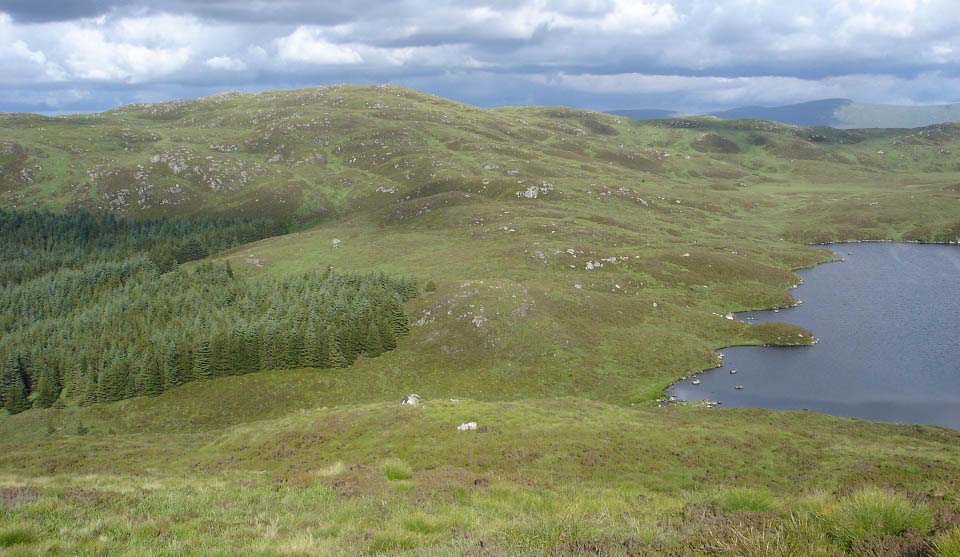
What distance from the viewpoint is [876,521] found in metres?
9.76

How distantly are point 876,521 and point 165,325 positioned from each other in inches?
4436

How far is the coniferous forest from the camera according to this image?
7900cm

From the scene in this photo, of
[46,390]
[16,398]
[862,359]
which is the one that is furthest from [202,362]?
[862,359]

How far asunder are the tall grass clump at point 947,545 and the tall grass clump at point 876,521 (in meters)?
1.36

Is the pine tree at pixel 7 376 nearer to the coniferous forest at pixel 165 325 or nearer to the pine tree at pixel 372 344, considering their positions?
the coniferous forest at pixel 165 325

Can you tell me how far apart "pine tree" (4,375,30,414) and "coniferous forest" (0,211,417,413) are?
17cm

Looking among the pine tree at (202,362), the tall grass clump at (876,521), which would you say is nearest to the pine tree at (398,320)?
the pine tree at (202,362)

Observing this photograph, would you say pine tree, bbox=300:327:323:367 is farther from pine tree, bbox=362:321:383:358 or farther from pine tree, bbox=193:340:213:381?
pine tree, bbox=193:340:213:381

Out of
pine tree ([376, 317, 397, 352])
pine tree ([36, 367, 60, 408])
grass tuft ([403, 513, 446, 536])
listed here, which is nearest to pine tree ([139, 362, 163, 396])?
pine tree ([36, 367, 60, 408])

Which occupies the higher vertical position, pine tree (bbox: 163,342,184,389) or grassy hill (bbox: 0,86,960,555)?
grassy hill (bbox: 0,86,960,555)

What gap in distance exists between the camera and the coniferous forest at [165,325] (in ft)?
259

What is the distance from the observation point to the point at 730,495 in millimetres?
13969

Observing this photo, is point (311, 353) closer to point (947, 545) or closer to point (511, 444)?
point (511, 444)

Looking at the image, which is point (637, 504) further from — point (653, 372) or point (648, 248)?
point (648, 248)
